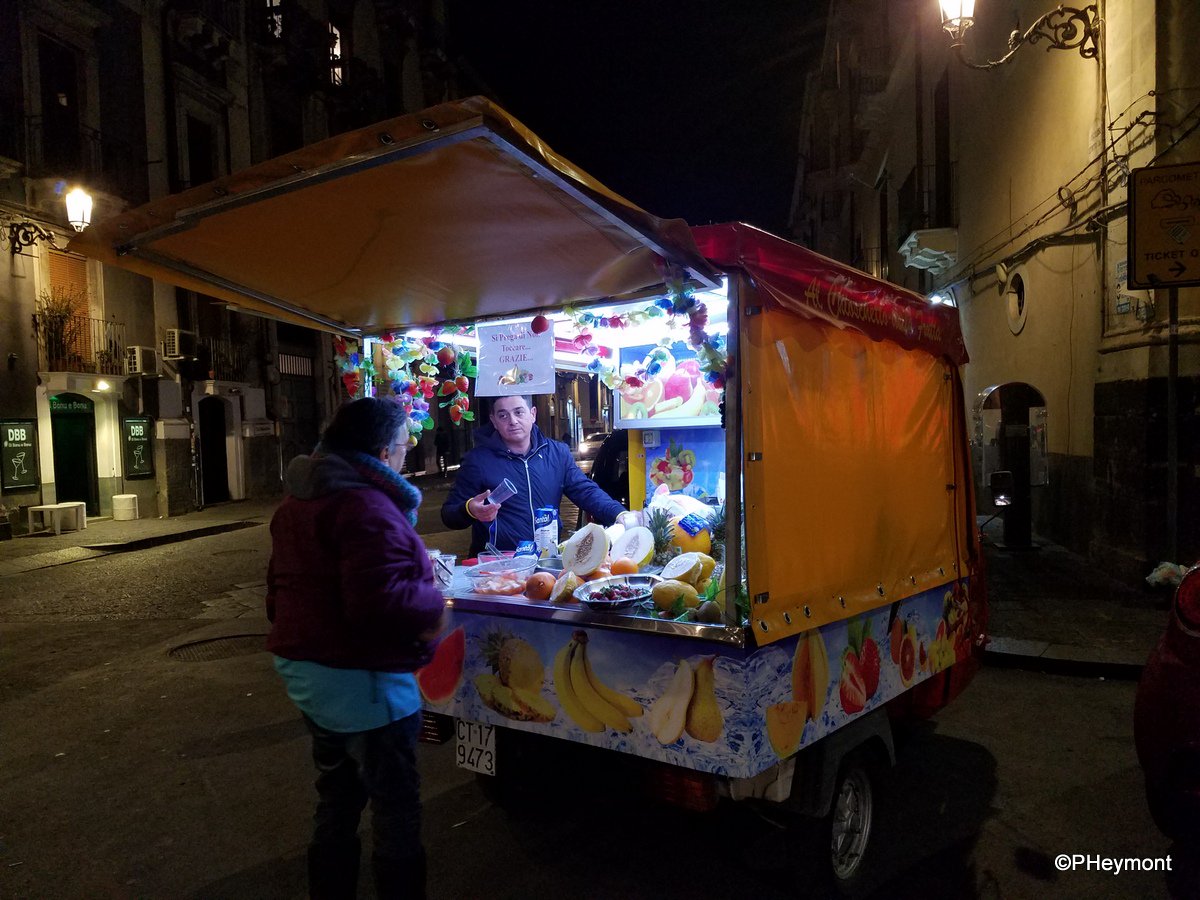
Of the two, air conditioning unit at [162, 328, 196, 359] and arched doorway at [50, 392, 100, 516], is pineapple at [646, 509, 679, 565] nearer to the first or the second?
arched doorway at [50, 392, 100, 516]

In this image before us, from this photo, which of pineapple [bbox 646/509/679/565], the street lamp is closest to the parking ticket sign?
pineapple [bbox 646/509/679/565]

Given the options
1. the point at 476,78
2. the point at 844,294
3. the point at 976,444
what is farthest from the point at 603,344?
the point at 476,78

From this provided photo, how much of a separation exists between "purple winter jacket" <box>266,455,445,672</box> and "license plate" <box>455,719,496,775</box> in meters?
0.82

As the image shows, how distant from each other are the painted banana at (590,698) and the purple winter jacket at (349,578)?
0.66m

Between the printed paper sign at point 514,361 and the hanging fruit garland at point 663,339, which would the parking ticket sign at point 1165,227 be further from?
the printed paper sign at point 514,361

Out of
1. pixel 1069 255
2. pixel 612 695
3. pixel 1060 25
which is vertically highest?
pixel 1060 25

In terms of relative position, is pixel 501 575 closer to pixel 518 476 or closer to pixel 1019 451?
pixel 518 476

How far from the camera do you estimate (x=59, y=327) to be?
15.8m

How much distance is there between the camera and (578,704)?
9.73ft

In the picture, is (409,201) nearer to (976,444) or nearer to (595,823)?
(595,823)

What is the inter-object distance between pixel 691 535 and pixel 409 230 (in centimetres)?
203

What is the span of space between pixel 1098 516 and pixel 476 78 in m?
38.5

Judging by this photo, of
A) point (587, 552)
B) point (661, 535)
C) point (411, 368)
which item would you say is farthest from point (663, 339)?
point (411, 368)

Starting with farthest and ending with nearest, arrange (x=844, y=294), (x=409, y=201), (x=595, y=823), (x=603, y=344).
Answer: (x=603, y=344) → (x=595, y=823) → (x=844, y=294) → (x=409, y=201)
